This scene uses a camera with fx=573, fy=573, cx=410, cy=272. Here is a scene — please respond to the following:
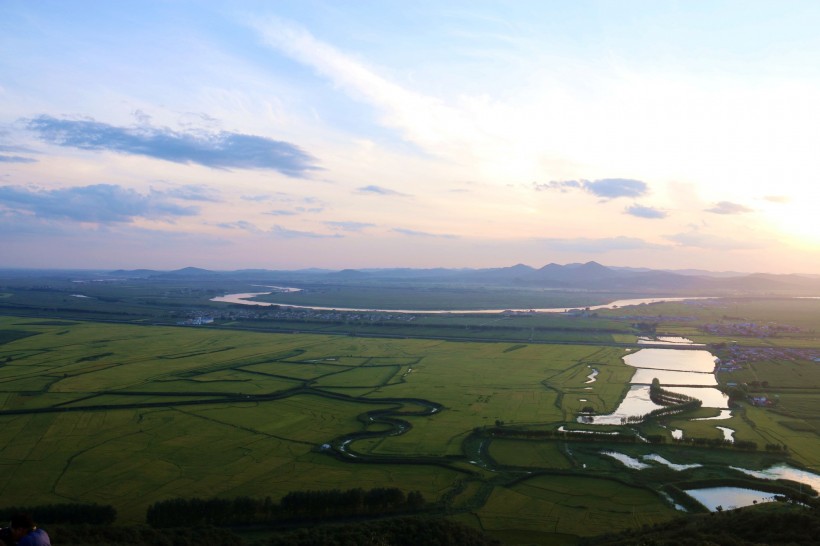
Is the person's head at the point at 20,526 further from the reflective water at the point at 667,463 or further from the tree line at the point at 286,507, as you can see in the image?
the reflective water at the point at 667,463

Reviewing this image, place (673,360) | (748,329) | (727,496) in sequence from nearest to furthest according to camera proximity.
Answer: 1. (727,496)
2. (673,360)
3. (748,329)

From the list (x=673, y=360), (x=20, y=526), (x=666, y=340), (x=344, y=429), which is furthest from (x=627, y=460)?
(x=666, y=340)

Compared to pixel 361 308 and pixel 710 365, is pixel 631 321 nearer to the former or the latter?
pixel 710 365

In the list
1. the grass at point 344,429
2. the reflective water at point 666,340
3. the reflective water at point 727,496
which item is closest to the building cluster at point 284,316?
the grass at point 344,429

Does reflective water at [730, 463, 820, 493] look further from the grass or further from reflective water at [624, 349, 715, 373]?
reflective water at [624, 349, 715, 373]

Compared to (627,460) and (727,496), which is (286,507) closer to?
(627,460)

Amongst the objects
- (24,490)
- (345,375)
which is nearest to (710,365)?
(345,375)

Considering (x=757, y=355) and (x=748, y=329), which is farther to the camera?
(x=748, y=329)

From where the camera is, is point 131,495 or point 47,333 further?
point 47,333
